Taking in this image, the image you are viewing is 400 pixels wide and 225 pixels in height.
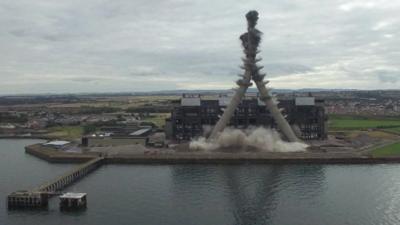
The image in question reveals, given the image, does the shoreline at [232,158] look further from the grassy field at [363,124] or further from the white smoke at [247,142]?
the grassy field at [363,124]

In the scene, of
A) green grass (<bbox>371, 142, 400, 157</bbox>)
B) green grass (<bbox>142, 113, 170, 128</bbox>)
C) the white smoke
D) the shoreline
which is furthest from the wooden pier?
green grass (<bbox>142, 113, 170, 128</bbox>)

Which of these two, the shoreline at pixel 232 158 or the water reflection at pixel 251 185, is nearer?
the water reflection at pixel 251 185

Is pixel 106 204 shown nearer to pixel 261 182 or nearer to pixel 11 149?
pixel 261 182

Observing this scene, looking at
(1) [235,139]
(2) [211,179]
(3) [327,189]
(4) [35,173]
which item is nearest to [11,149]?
(4) [35,173]

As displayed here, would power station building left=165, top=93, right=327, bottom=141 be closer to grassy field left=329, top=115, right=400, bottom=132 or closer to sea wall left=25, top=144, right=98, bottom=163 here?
sea wall left=25, top=144, right=98, bottom=163

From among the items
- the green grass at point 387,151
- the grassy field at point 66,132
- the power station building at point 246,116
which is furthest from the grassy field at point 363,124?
the grassy field at point 66,132
